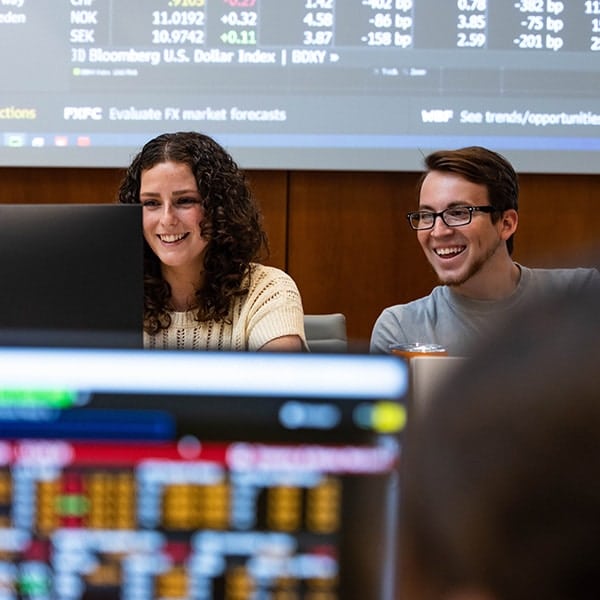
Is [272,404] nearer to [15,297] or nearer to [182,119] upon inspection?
[15,297]

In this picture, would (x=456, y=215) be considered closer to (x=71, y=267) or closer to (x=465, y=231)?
(x=465, y=231)

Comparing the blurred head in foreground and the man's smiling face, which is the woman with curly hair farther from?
the blurred head in foreground

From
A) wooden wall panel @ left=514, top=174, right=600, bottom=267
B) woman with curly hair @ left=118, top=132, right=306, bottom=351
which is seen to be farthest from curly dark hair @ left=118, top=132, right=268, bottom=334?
wooden wall panel @ left=514, top=174, right=600, bottom=267

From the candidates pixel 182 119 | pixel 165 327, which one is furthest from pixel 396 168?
pixel 165 327

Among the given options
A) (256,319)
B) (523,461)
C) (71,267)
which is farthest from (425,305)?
(523,461)

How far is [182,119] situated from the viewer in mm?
2920

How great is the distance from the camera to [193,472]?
1.63 feet

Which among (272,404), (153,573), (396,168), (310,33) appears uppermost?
(310,33)

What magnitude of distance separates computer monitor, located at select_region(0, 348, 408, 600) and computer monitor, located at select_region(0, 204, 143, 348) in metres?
0.47

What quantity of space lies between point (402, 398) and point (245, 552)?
0.47 ft

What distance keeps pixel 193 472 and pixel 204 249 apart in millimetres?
1314

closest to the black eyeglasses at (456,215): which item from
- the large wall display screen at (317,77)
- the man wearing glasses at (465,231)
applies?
the man wearing glasses at (465,231)

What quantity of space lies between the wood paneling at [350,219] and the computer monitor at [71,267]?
2.08m

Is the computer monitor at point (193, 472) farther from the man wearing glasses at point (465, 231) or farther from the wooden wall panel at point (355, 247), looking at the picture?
the wooden wall panel at point (355, 247)
